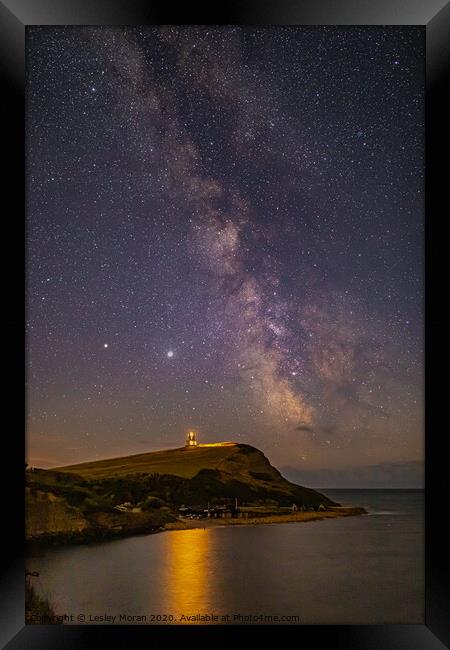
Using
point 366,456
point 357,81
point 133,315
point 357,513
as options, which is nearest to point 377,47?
point 357,81

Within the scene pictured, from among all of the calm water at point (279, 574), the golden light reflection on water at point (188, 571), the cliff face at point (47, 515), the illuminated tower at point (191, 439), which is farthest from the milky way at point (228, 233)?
the golden light reflection on water at point (188, 571)

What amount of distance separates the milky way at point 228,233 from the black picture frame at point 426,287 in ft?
0.56

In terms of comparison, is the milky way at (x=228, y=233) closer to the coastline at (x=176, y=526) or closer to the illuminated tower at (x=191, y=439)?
the illuminated tower at (x=191, y=439)

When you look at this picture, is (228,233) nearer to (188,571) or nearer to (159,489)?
(159,489)

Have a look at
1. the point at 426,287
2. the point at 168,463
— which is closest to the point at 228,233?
the point at 426,287

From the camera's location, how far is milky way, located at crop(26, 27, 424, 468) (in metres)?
2.53

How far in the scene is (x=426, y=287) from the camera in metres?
2.36

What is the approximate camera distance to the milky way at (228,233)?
2533mm

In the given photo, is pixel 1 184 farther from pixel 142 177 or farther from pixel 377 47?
pixel 377 47

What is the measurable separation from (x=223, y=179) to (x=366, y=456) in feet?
4.14

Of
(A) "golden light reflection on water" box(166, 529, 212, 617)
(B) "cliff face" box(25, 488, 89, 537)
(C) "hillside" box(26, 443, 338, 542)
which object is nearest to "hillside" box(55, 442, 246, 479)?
(C) "hillside" box(26, 443, 338, 542)

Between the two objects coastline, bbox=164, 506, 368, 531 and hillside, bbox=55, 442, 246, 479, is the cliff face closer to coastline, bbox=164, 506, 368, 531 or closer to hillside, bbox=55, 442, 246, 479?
hillside, bbox=55, 442, 246, 479

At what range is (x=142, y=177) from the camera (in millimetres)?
2586

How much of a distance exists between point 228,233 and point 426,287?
2.63ft
